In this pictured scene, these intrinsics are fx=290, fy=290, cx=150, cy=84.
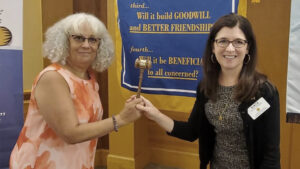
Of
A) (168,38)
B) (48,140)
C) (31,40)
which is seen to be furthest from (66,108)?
(31,40)

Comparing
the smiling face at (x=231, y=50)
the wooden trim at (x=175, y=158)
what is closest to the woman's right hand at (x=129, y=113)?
the smiling face at (x=231, y=50)

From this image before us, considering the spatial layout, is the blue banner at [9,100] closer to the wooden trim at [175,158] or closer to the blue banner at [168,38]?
the blue banner at [168,38]

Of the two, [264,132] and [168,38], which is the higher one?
[168,38]

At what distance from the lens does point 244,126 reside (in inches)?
49.2

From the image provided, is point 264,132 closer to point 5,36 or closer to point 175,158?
point 5,36

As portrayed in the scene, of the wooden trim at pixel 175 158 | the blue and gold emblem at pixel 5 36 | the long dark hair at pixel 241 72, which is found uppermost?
the blue and gold emblem at pixel 5 36

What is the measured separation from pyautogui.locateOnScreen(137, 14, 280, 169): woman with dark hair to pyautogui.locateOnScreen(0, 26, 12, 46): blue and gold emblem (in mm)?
1532

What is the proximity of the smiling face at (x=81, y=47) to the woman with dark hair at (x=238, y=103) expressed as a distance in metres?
0.59

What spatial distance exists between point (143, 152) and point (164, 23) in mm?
1643

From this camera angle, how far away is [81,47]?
57.0 inches

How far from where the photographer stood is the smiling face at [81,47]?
1443mm

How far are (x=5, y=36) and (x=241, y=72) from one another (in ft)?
5.63

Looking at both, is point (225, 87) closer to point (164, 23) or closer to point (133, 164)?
point (164, 23)

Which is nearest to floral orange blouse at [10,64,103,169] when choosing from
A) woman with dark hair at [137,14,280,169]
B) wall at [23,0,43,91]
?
woman with dark hair at [137,14,280,169]
